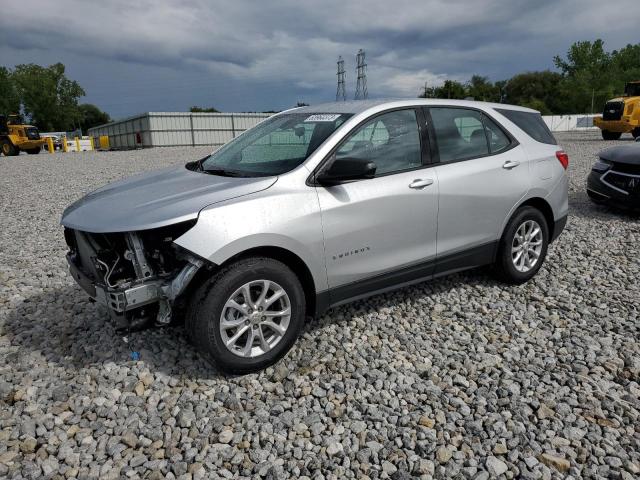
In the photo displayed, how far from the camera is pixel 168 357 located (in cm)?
336

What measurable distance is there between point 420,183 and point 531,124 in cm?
183

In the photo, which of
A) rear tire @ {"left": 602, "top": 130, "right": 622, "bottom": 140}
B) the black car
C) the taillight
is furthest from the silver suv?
rear tire @ {"left": 602, "top": 130, "right": 622, "bottom": 140}

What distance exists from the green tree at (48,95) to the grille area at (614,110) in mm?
93528

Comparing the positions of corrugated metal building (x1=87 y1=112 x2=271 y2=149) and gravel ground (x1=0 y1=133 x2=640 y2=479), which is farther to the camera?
corrugated metal building (x1=87 y1=112 x2=271 y2=149)

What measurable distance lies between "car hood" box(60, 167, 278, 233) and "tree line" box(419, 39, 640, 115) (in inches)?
2460

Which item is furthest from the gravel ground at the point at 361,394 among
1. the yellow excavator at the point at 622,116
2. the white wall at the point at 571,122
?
the white wall at the point at 571,122

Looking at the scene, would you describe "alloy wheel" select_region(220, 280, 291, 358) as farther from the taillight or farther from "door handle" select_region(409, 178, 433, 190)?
the taillight

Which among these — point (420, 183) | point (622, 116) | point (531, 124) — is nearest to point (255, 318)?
point (420, 183)

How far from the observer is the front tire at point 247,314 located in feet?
9.34

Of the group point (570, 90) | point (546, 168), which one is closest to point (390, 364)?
point (546, 168)

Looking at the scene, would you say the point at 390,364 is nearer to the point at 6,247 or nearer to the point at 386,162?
the point at 386,162

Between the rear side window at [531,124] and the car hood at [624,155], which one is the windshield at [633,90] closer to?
the car hood at [624,155]

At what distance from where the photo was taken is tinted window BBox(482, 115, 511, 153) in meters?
4.25

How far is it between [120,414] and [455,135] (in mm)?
3261
